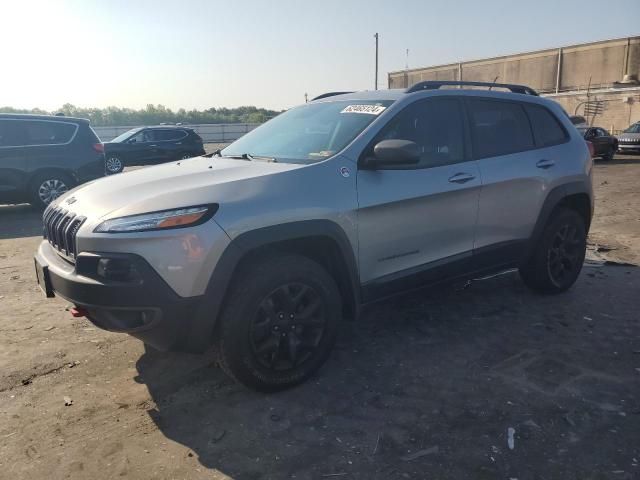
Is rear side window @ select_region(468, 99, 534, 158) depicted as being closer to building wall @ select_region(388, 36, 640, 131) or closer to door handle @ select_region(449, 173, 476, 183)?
door handle @ select_region(449, 173, 476, 183)

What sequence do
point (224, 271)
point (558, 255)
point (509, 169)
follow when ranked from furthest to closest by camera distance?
point (558, 255)
point (509, 169)
point (224, 271)

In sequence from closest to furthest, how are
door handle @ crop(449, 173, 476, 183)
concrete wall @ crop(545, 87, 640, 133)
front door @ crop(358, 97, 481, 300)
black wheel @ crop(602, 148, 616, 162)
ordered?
1. front door @ crop(358, 97, 481, 300)
2. door handle @ crop(449, 173, 476, 183)
3. black wheel @ crop(602, 148, 616, 162)
4. concrete wall @ crop(545, 87, 640, 133)

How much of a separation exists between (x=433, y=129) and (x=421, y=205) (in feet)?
2.08

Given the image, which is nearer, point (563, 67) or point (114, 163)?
point (114, 163)

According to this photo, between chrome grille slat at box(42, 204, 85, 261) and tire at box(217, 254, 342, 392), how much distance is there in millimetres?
915

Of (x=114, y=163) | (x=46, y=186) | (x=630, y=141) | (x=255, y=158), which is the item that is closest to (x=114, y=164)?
(x=114, y=163)

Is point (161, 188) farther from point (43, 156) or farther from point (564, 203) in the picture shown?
point (43, 156)

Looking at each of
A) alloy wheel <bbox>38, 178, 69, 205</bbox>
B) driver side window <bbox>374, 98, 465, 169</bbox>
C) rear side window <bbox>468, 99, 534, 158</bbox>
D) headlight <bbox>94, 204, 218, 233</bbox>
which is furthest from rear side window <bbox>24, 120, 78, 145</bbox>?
rear side window <bbox>468, 99, 534, 158</bbox>

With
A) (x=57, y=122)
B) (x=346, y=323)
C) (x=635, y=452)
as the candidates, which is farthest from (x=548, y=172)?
(x=57, y=122)

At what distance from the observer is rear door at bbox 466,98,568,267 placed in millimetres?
4012

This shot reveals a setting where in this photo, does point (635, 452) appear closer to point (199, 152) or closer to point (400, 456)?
point (400, 456)

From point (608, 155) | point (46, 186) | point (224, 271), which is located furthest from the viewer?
point (608, 155)

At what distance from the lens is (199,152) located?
61.2 feet

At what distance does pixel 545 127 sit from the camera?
4.59 m
